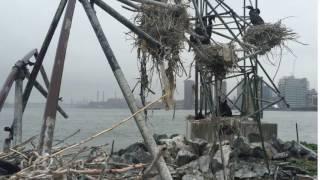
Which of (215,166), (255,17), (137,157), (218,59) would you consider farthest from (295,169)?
(218,59)

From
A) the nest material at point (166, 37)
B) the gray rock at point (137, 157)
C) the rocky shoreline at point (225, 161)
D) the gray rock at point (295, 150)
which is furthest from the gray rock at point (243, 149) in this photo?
the nest material at point (166, 37)

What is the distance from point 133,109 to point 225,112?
32.7ft

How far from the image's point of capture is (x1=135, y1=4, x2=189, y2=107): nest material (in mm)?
6438

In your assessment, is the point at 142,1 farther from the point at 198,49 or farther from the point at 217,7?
the point at 217,7

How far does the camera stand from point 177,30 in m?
6.56

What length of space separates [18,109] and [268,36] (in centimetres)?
623

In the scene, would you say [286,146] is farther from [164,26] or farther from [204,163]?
[164,26]

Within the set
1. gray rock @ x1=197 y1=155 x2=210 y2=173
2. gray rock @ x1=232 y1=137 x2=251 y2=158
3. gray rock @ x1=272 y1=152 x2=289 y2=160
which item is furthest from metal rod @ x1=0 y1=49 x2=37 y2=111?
gray rock @ x1=272 y1=152 x2=289 y2=160

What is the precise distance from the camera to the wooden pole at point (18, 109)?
7.03 m

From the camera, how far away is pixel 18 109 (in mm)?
7148

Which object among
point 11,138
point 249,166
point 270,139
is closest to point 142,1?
point 11,138

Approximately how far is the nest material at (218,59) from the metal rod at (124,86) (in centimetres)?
247

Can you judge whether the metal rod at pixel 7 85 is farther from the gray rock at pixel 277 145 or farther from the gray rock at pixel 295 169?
the gray rock at pixel 277 145

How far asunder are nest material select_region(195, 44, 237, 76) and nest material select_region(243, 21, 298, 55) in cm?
186
